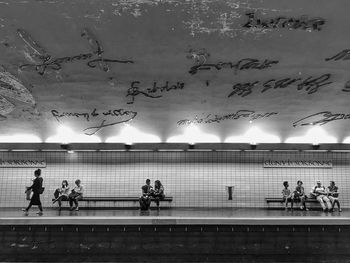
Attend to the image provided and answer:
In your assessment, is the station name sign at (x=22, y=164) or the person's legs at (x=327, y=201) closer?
the person's legs at (x=327, y=201)

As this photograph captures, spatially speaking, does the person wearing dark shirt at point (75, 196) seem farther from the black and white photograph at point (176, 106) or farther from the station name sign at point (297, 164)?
the station name sign at point (297, 164)

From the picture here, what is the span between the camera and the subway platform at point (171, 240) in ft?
29.2

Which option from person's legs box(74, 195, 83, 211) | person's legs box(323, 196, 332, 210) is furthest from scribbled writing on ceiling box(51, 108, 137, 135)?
person's legs box(323, 196, 332, 210)

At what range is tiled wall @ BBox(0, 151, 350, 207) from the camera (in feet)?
48.0

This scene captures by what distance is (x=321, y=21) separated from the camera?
22.9 ft

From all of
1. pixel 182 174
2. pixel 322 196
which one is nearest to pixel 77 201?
pixel 182 174

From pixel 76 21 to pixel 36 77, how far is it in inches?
99.7

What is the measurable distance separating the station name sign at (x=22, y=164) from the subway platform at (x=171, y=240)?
6.20 metres

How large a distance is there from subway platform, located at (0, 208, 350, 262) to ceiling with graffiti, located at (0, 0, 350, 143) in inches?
131

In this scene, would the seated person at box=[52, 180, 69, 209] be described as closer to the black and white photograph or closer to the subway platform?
the black and white photograph

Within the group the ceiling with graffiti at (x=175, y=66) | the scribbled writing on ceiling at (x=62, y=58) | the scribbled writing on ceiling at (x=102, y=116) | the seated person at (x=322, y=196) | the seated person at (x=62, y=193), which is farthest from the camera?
the seated person at (x=62, y=193)

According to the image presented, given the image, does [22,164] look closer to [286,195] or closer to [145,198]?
[145,198]

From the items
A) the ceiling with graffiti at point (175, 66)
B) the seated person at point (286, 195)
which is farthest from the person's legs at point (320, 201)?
the ceiling with graffiti at point (175, 66)

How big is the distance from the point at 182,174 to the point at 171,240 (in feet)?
19.5
